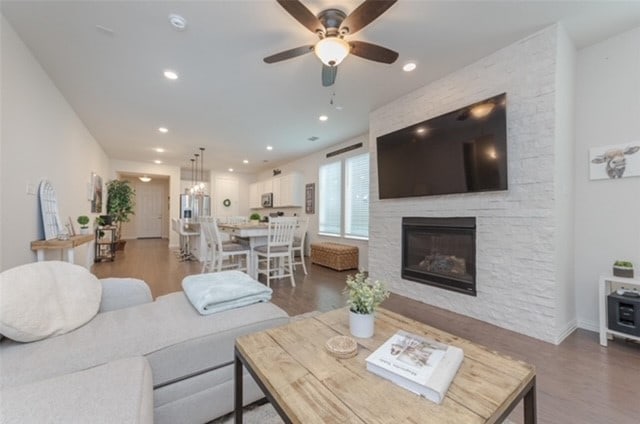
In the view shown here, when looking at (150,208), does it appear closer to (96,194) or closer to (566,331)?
(96,194)

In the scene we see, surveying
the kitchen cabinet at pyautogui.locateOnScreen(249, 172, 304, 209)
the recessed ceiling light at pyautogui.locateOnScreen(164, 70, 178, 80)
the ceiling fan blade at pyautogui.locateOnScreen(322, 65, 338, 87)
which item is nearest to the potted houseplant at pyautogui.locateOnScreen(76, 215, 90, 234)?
the recessed ceiling light at pyautogui.locateOnScreen(164, 70, 178, 80)

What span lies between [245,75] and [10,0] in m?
1.74

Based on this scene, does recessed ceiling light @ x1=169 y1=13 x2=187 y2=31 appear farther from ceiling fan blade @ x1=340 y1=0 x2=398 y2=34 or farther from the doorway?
the doorway

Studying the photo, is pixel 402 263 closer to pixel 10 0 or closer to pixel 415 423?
pixel 415 423

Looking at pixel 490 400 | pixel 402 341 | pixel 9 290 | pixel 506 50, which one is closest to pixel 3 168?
pixel 9 290

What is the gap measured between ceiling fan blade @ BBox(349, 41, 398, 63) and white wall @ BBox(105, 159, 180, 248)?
Answer: 795 cm

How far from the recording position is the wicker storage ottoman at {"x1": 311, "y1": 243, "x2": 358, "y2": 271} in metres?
4.95

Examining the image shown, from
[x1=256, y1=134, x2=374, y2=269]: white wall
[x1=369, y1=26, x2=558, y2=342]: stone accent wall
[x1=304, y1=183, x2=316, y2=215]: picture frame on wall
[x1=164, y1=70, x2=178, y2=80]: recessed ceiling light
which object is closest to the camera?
[x1=369, y1=26, x2=558, y2=342]: stone accent wall

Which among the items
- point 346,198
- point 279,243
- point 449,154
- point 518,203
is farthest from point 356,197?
point 518,203

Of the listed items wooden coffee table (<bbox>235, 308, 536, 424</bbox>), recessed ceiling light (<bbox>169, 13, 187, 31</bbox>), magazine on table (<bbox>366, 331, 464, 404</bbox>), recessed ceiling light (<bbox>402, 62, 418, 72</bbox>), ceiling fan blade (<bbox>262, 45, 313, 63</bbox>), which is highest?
recessed ceiling light (<bbox>402, 62, 418, 72</bbox>)

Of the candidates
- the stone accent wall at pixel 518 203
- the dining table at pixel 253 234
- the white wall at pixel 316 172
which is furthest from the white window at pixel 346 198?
the stone accent wall at pixel 518 203

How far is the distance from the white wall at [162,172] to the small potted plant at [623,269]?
363 inches

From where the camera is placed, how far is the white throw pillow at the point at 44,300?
1131 millimetres

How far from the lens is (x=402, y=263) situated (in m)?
3.43
